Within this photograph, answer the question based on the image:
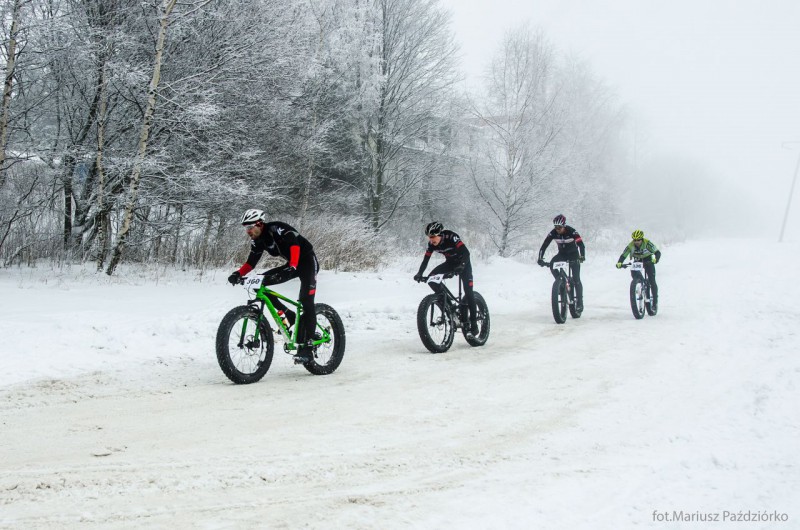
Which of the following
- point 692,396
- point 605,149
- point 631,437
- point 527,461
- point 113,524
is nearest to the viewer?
point 113,524

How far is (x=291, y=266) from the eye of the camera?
6629mm

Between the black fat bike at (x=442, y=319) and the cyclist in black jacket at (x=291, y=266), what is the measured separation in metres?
2.06

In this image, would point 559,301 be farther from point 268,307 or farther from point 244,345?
point 244,345

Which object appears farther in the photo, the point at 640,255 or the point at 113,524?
the point at 640,255

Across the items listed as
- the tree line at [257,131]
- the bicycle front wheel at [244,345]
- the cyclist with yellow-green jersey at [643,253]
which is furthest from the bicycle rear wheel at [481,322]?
the tree line at [257,131]

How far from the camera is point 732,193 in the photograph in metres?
81.1

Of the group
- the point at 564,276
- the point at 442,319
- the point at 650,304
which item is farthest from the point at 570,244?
the point at 442,319

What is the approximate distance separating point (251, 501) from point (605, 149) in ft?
142

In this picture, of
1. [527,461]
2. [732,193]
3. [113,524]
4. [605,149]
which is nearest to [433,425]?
[527,461]

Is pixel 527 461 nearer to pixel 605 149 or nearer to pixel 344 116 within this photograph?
pixel 344 116

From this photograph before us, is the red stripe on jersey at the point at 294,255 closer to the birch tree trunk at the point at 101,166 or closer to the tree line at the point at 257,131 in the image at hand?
the tree line at the point at 257,131

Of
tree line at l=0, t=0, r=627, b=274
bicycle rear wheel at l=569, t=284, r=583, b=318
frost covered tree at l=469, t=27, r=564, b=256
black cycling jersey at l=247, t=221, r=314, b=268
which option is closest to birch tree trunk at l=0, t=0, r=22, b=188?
tree line at l=0, t=0, r=627, b=274

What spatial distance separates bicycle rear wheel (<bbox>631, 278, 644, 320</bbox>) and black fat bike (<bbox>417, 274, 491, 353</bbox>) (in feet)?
13.6

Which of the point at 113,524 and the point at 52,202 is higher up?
the point at 52,202
